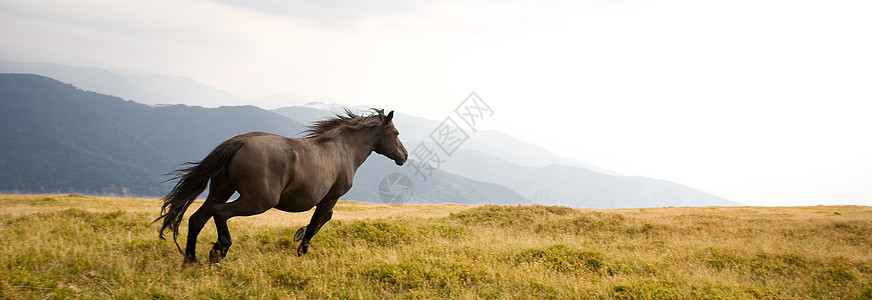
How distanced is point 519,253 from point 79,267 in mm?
8660

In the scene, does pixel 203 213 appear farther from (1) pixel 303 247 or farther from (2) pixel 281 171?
(1) pixel 303 247

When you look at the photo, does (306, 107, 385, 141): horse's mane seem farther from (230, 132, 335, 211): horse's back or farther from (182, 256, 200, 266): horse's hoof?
(182, 256, 200, 266): horse's hoof

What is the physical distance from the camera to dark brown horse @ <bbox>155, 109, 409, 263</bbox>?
27.7 ft

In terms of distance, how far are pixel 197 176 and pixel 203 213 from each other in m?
0.65

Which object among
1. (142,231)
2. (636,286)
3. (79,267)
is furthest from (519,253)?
(142,231)

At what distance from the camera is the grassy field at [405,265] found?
7867mm

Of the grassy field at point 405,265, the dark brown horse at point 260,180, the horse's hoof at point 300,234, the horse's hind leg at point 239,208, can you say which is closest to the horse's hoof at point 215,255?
the dark brown horse at point 260,180

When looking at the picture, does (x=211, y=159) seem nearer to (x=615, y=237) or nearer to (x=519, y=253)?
(x=519, y=253)

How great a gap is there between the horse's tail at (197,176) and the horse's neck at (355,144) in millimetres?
2434

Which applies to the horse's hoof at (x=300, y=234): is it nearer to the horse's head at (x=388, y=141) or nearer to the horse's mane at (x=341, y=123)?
the horse's mane at (x=341, y=123)

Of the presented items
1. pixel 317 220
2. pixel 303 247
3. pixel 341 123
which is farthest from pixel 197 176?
pixel 341 123

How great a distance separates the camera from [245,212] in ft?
27.5

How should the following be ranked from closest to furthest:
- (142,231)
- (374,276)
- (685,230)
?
(374,276) → (142,231) → (685,230)

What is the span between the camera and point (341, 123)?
11195 millimetres
